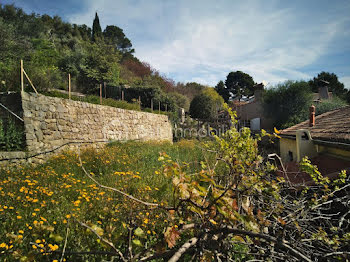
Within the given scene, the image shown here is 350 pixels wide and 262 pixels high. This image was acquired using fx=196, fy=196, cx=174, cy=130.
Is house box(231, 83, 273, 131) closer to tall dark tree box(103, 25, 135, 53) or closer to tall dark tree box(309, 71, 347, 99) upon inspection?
tall dark tree box(309, 71, 347, 99)

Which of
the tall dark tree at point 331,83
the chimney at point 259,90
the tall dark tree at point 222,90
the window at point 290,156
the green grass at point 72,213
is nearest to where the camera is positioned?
the green grass at point 72,213

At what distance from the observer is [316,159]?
14.9 ft

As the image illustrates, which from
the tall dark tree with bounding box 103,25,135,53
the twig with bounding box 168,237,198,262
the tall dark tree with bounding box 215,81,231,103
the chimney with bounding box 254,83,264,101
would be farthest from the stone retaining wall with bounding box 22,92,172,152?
the tall dark tree with bounding box 215,81,231,103

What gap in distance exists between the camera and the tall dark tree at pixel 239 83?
38938 millimetres

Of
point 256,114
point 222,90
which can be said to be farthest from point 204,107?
point 222,90

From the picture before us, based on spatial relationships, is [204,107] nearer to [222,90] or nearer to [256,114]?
[256,114]

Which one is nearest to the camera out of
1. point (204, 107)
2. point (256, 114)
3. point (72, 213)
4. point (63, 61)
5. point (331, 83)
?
point (72, 213)

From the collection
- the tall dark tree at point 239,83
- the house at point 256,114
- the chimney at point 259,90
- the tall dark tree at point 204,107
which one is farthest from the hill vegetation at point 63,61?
the tall dark tree at point 239,83

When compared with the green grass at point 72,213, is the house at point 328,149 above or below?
above

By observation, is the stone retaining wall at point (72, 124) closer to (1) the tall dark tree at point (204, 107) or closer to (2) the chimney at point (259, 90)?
(1) the tall dark tree at point (204, 107)

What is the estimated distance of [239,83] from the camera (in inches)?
1559

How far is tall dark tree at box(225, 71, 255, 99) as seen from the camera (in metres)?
38.9

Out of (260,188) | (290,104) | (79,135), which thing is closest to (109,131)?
(79,135)

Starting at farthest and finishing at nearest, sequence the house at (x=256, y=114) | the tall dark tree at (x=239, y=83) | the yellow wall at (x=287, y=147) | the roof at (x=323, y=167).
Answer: the tall dark tree at (x=239, y=83) < the house at (x=256, y=114) < the yellow wall at (x=287, y=147) < the roof at (x=323, y=167)
